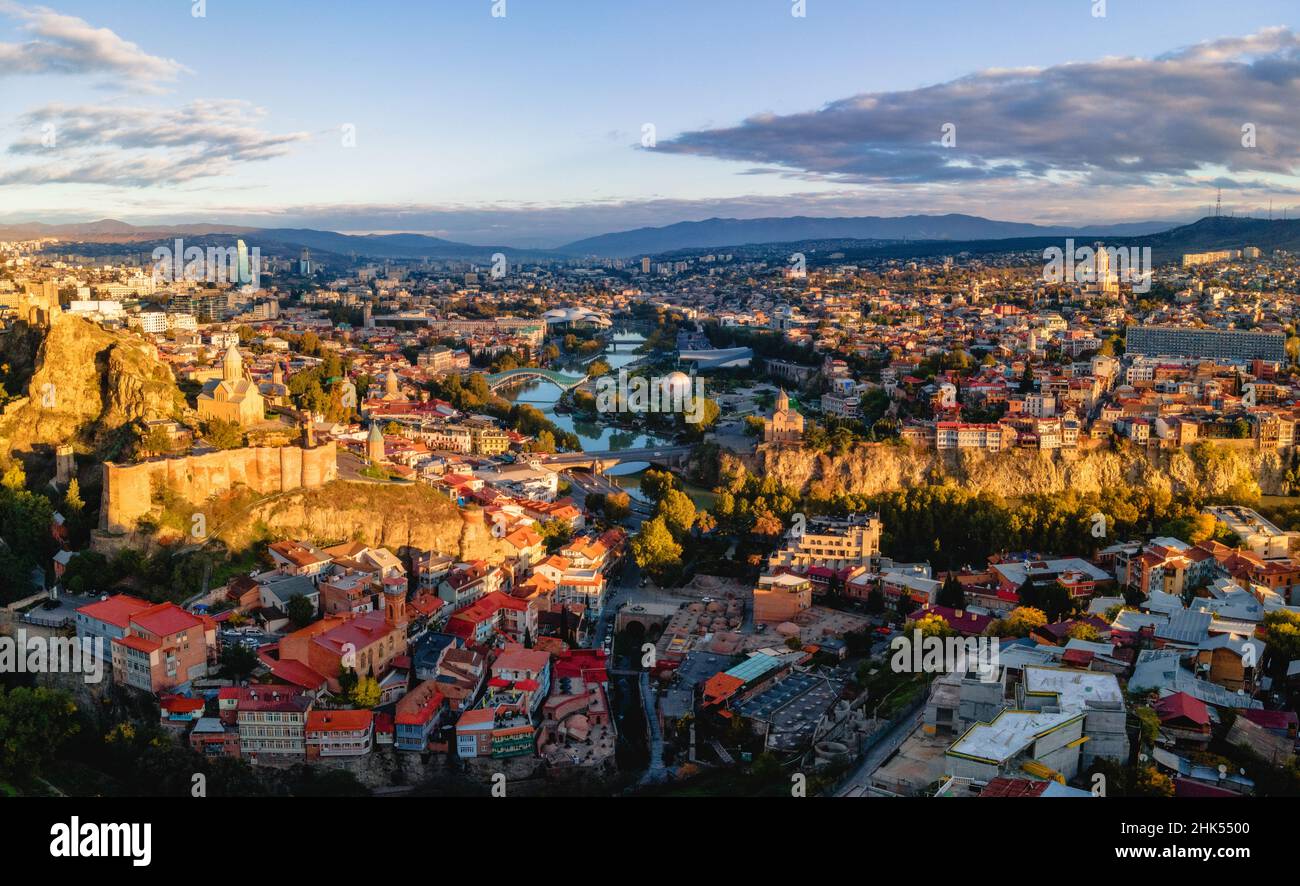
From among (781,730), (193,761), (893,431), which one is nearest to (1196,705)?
(781,730)

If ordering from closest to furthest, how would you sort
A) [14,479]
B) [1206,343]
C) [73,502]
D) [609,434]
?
[73,502], [14,479], [609,434], [1206,343]

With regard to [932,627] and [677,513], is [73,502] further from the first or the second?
[932,627]

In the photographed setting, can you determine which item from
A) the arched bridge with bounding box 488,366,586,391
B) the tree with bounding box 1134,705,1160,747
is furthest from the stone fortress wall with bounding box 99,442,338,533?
the arched bridge with bounding box 488,366,586,391

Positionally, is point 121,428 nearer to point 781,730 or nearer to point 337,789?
point 337,789

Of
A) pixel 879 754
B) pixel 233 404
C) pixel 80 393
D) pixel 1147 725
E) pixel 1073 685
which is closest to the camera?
pixel 1147 725

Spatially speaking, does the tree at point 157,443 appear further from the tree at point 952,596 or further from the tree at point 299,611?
the tree at point 952,596

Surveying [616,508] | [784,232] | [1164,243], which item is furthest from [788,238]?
[616,508]
